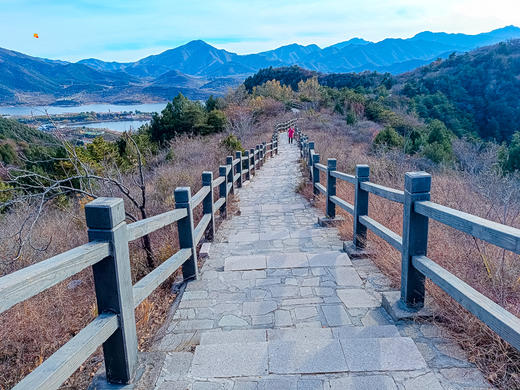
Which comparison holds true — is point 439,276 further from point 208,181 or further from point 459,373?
point 208,181

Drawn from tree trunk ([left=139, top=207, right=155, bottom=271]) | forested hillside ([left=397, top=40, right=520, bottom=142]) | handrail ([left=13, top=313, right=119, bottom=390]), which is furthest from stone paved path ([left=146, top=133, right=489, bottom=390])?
forested hillside ([left=397, top=40, right=520, bottom=142])

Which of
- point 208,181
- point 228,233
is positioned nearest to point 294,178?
point 228,233

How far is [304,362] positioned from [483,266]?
6.17 feet

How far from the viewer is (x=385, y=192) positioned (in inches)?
141

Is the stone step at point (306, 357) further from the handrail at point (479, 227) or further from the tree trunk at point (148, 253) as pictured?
the tree trunk at point (148, 253)

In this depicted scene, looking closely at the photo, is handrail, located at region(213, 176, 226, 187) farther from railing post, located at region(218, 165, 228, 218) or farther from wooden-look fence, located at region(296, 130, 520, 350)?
wooden-look fence, located at region(296, 130, 520, 350)

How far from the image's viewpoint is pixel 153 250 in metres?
5.09

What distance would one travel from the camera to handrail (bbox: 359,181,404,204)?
3.17 metres

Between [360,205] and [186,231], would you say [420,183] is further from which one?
[186,231]

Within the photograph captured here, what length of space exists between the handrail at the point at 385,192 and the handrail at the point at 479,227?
0.39 metres

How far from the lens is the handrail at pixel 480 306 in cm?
189

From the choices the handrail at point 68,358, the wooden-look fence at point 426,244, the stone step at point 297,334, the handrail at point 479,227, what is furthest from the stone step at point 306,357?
the handrail at point 479,227

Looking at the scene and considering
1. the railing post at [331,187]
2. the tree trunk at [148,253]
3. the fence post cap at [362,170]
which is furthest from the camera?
the railing post at [331,187]

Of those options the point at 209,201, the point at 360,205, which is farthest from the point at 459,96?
the point at 209,201
